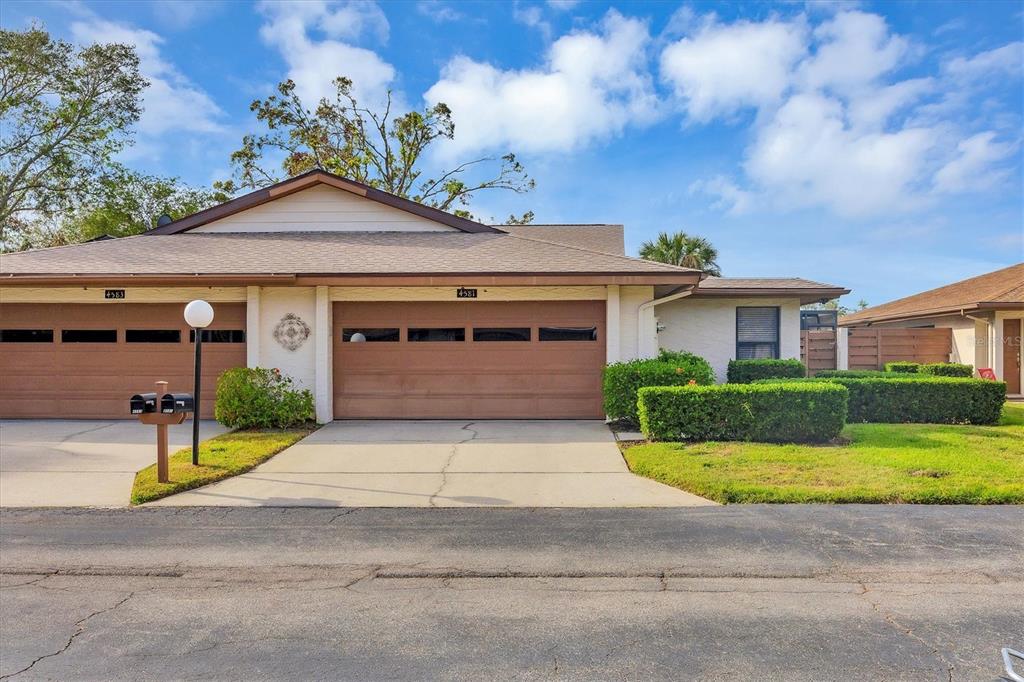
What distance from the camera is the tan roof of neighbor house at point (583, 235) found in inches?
681

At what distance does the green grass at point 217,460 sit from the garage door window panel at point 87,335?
12.9 ft

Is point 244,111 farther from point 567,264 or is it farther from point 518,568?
point 518,568

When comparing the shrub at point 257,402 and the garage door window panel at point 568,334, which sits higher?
the garage door window panel at point 568,334

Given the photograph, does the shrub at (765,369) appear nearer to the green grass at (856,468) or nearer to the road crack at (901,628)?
the green grass at (856,468)

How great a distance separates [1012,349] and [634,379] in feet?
44.0

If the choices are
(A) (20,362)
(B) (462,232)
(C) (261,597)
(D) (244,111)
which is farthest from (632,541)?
(D) (244,111)

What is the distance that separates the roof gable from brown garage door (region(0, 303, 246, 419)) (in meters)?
3.35

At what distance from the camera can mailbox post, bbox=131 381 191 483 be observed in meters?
7.01

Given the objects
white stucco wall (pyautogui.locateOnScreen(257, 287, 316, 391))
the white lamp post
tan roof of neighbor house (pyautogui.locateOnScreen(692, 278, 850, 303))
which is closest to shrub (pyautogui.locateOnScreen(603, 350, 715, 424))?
tan roof of neighbor house (pyautogui.locateOnScreen(692, 278, 850, 303))

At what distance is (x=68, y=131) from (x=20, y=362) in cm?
2019

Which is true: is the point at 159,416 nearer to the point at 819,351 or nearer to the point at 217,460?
the point at 217,460

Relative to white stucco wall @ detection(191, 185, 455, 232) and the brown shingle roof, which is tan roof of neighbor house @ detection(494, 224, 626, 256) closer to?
the brown shingle roof

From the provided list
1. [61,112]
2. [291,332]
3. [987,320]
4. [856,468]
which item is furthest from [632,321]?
[61,112]

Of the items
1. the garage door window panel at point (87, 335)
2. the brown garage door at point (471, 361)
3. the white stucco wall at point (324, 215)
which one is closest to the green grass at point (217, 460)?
the brown garage door at point (471, 361)
